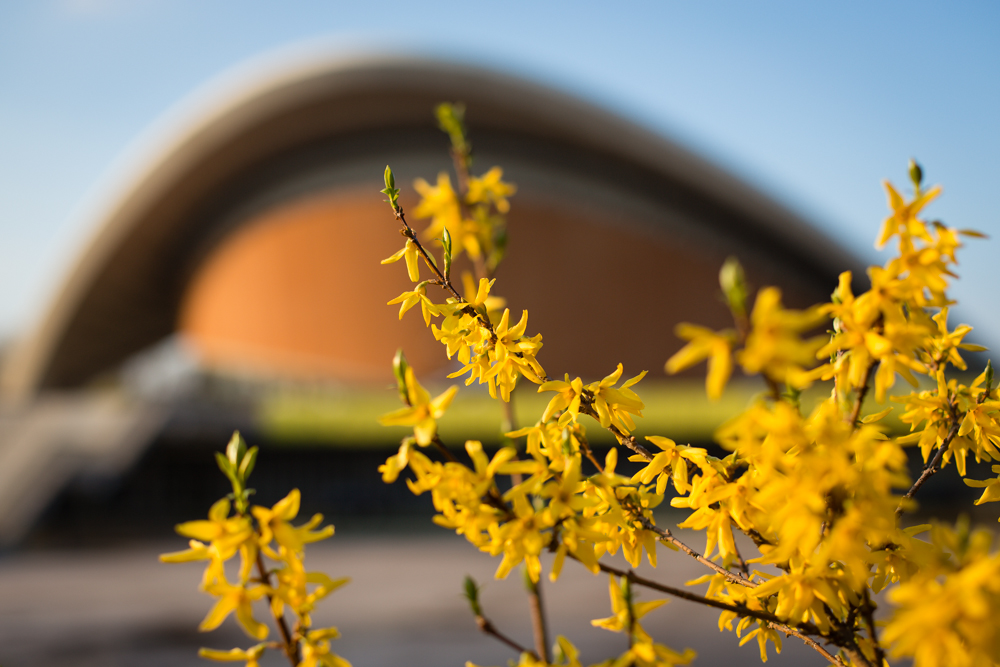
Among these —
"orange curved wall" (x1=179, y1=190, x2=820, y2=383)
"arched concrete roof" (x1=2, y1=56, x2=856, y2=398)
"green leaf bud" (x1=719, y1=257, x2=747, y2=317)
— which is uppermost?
"arched concrete roof" (x1=2, y1=56, x2=856, y2=398)

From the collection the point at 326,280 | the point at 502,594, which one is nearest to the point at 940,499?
the point at 502,594

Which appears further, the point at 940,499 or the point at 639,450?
the point at 940,499

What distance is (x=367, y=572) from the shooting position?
5.66 meters

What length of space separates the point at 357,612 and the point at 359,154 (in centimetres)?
1308

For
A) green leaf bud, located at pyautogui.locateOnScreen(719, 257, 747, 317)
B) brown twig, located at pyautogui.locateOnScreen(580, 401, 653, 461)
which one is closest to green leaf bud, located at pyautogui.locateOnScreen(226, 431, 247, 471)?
brown twig, located at pyautogui.locateOnScreen(580, 401, 653, 461)

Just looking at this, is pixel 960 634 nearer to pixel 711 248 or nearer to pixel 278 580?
pixel 278 580

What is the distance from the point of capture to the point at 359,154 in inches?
620

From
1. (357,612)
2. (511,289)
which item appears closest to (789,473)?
(357,612)

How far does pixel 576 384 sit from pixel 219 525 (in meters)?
0.43

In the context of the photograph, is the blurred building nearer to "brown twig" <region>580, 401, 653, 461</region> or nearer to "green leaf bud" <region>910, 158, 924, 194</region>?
"brown twig" <region>580, 401, 653, 461</region>

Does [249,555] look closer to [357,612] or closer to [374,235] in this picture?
[357,612]

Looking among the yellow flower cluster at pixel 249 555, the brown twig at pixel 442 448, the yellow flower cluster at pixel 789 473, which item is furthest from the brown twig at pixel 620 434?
the yellow flower cluster at pixel 249 555

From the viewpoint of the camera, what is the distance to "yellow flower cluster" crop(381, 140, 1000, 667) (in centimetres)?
54

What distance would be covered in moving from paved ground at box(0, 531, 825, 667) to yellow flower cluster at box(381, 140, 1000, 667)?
311 cm
